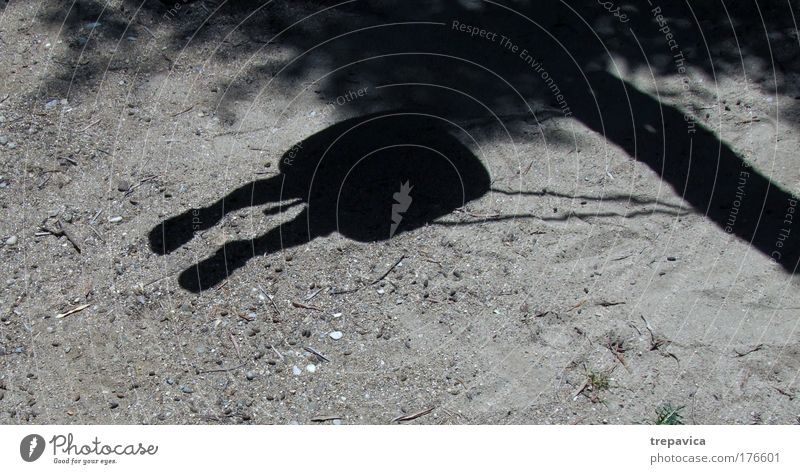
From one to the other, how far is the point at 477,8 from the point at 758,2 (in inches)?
73.3

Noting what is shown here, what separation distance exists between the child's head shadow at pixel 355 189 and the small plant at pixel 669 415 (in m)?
1.54

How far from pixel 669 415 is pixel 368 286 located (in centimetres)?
154

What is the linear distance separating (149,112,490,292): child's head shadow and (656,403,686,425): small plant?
1541mm

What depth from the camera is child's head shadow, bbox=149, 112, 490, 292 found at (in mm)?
4754

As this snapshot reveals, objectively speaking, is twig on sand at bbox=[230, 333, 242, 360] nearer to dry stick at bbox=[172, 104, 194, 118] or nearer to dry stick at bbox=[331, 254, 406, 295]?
dry stick at bbox=[331, 254, 406, 295]

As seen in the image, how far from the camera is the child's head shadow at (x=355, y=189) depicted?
4.75 m

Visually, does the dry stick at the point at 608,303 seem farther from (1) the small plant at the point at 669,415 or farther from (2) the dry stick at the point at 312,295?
(2) the dry stick at the point at 312,295

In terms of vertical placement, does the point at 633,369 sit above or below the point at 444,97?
below

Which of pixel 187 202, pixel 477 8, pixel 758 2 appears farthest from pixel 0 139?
pixel 758 2

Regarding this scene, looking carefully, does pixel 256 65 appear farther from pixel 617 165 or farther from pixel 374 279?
pixel 617 165

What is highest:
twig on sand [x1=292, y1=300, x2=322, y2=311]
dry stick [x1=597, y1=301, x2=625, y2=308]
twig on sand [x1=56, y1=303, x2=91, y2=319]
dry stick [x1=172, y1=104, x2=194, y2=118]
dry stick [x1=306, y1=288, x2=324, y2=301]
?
dry stick [x1=597, y1=301, x2=625, y2=308]

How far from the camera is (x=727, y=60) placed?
Answer: 227 inches
